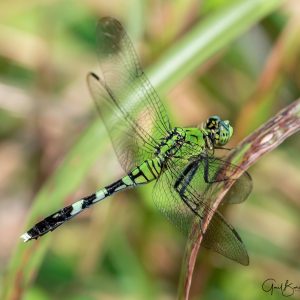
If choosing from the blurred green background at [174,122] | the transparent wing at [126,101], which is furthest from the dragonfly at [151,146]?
the blurred green background at [174,122]

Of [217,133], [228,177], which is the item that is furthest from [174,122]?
[228,177]

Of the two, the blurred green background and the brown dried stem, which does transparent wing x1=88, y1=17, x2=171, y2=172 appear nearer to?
the blurred green background

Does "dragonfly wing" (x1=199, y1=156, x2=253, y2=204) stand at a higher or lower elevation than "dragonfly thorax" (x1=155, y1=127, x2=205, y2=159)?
lower

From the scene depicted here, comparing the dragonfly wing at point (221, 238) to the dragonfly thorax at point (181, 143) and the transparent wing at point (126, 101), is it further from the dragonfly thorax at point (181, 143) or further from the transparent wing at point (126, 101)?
the transparent wing at point (126, 101)

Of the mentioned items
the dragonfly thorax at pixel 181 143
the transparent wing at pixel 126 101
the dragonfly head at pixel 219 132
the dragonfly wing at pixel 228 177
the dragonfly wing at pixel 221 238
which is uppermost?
the transparent wing at pixel 126 101

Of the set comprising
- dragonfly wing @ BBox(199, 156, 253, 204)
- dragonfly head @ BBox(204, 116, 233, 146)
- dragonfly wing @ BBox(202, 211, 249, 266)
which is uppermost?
dragonfly head @ BBox(204, 116, 233, 146)

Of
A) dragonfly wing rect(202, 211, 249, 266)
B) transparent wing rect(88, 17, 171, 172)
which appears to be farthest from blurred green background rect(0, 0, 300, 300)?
dragonfly wing rect(202, 211, 249, 266)

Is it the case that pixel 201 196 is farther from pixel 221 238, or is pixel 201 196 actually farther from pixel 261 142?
pixel 261 142

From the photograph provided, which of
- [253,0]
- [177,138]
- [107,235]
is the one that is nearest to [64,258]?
[107,235]

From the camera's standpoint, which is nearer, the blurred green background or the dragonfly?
the dragonfly
